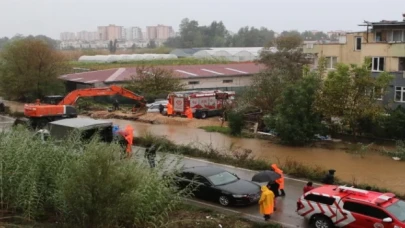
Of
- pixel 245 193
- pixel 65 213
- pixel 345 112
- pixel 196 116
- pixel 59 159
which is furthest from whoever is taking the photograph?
pixel 196 116

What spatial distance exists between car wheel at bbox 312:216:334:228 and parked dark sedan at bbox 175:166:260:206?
2.49 m

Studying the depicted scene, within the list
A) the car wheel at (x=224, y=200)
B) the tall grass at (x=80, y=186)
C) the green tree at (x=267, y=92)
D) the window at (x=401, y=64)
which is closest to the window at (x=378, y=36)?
the window at (x=401, y=64)

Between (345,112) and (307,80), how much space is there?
8.28ft

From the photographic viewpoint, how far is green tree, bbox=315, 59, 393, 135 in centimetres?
2609

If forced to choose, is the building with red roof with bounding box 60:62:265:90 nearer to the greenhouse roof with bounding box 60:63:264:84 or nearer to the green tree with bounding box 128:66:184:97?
the greenhouse roof with bounding box 60:63:264:84

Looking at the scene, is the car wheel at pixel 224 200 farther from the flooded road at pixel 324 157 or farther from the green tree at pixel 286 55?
the green tree at pixel 286 55

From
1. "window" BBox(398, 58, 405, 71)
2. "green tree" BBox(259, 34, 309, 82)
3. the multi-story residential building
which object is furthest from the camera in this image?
"green tree" BBox(259, 34, 309, 82)

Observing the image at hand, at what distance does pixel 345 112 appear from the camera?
1042 inches

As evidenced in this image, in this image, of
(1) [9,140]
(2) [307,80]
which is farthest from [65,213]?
(2) [307,80]

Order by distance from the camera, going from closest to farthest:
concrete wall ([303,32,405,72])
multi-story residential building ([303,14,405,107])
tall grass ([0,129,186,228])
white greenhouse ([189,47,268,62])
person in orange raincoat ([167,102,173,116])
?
tall grass ([0,129,186,228])
multi-story residential building ([303,14,405,107])
concrete wall ([303,32,405,72])
person in orange raincoat ([167,102,173,116])
white greenhouse ([189,47,268,62])

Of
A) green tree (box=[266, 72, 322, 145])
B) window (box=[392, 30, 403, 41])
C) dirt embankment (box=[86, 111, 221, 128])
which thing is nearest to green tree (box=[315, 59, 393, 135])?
green tree (box=[266, 72, 322, 145])

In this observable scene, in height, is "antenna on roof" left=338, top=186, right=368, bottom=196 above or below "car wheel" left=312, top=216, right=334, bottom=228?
above

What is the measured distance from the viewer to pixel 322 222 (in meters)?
12.6

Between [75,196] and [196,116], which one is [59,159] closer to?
[75,196]
